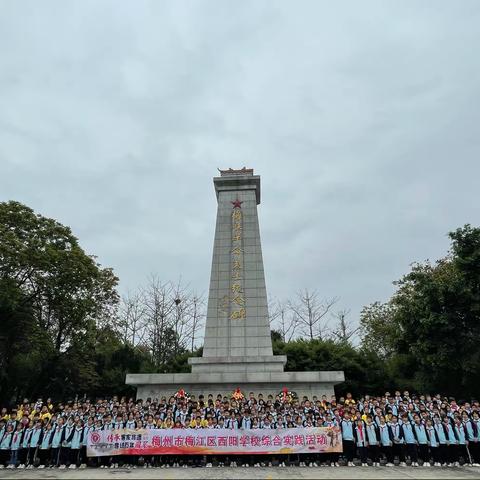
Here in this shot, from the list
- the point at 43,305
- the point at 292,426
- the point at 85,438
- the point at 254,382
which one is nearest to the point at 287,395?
the point at 254,382

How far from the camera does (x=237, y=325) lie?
1267 centimetres

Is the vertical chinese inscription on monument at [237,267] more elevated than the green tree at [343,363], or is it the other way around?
the vertical chinese inscription on monument at [237,267]

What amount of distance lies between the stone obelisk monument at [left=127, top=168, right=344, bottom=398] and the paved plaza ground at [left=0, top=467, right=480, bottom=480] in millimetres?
4386

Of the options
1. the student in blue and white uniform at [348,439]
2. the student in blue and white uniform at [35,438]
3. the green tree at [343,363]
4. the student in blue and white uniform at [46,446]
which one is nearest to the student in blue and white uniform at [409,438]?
the student in blue and white uniform at [348,439]

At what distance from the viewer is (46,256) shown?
47.5ft

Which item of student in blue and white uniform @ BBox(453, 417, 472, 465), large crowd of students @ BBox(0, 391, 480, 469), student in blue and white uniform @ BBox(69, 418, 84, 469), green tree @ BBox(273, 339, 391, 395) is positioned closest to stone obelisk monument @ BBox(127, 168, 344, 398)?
large crowd of students @ BBox(0, 391, 480, 469)

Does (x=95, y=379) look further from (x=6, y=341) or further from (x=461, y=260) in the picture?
(x=461, y=260)

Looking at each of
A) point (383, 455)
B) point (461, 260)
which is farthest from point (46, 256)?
point (461, 260)

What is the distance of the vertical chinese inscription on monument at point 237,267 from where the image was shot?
1283 centimetres

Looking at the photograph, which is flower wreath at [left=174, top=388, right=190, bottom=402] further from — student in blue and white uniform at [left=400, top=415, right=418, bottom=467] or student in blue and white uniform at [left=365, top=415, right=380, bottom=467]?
student in blue and white uniform at [left=400, top=415, right=418, bottom=467]

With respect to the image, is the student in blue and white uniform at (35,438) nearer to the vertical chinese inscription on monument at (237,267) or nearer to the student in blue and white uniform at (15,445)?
the student in blue and white uniform at (15,445)

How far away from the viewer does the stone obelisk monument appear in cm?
1143

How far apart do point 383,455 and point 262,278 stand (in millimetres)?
6493

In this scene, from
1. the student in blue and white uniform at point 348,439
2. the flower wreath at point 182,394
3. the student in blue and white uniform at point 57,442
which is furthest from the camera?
the flower wreath at point 182,394
